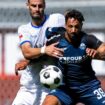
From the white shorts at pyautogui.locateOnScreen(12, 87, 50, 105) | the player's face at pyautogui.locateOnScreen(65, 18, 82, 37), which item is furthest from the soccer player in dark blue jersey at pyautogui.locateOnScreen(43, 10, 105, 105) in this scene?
the white shorts at pyautogui.locateOnScreen(12, 87, 50, 105)

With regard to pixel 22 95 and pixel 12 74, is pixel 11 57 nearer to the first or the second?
pixel 12 74

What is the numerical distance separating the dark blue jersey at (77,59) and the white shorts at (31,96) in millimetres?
361

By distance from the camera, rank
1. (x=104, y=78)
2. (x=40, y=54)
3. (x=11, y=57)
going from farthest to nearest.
Result: (x=11, y=57), (x=104, y=78), (x=40, y=54)

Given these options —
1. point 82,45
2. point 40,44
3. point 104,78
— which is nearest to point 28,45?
point 40,44

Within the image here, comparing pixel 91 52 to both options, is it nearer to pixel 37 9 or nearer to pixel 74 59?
pixel 74 59

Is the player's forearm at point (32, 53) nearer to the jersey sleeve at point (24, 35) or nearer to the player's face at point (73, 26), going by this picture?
the jersey sleeve at point (24, 35)

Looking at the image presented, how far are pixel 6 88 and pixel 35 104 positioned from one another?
341 centimetres

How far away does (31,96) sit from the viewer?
598cm

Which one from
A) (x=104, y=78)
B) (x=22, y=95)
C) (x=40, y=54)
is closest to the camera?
(x=40, y=54)

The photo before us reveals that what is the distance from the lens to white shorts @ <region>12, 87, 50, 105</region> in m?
5.94

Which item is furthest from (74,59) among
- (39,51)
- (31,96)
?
(31,96)

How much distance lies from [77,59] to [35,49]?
14.7 inches

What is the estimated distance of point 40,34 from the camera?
18.9 ft

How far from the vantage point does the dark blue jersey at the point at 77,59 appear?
5.59 meters
